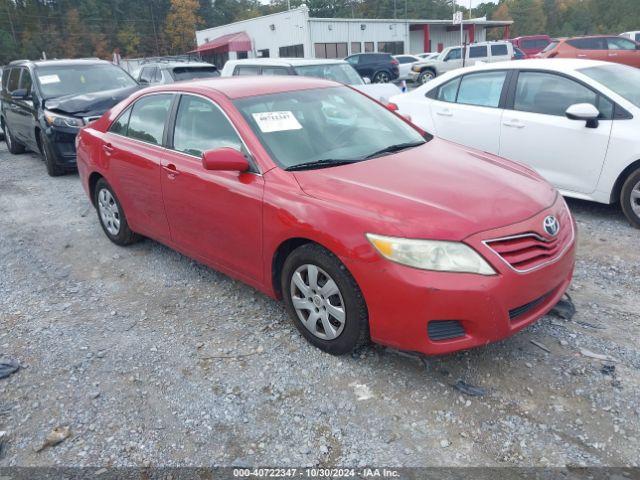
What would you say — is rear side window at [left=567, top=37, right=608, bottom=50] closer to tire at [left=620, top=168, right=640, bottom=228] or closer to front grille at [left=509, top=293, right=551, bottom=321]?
tire at [left=620, top=168, right=640, bottom=228]

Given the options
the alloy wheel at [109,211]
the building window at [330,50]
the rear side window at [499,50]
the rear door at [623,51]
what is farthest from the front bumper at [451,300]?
the building window at [330,50]

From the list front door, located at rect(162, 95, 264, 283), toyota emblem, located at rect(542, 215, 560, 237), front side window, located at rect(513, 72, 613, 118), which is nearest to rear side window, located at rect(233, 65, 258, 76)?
front side window, located at rect(513, 72, 613, 118)

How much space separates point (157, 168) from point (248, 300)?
1249 mm

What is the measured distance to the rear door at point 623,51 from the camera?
17.7m

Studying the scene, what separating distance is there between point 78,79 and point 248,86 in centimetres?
643

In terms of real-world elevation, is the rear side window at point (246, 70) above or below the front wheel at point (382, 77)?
above

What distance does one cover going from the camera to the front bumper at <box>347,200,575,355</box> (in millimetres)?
2621

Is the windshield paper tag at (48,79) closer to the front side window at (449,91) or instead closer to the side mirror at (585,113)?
the front side window at (449,91)

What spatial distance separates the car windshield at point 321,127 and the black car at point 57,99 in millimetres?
5506

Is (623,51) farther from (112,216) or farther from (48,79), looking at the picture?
(112,216)

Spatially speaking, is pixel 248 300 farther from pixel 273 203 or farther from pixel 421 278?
pixel 421 278

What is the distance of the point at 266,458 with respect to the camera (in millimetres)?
2502

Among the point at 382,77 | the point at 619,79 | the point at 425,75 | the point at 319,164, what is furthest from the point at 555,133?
the point at 382,77

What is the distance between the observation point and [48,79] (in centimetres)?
878
